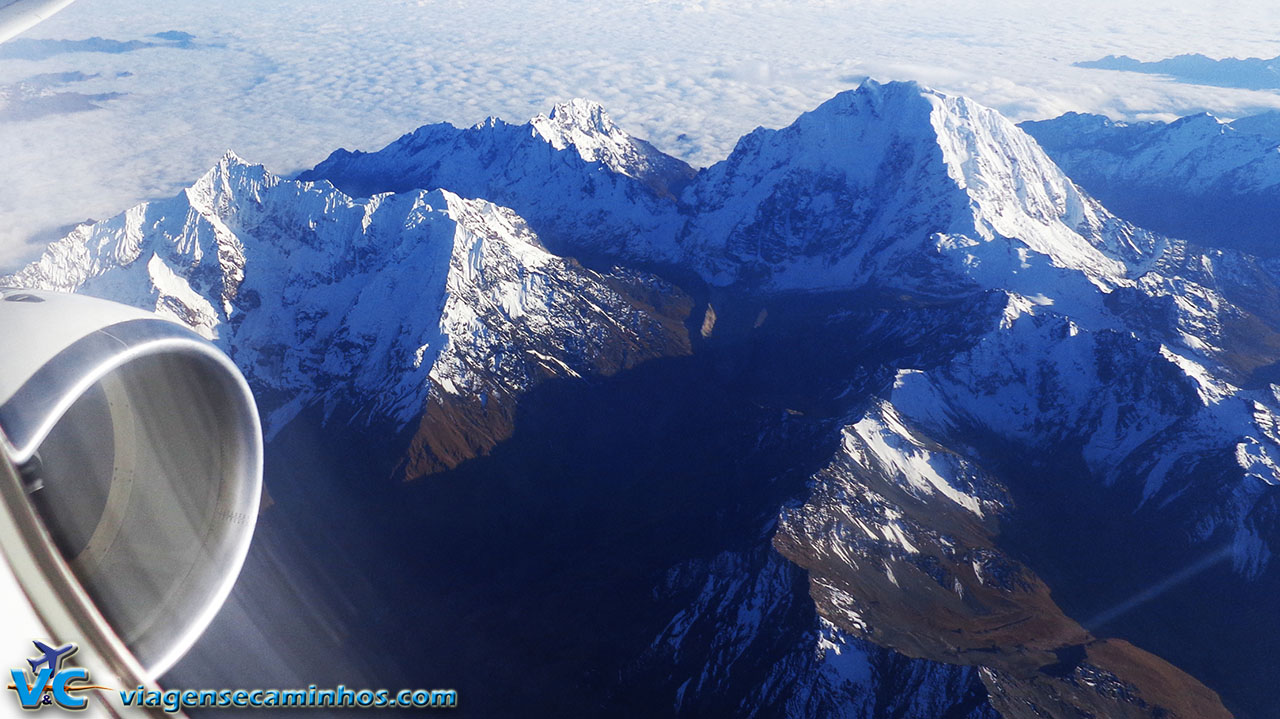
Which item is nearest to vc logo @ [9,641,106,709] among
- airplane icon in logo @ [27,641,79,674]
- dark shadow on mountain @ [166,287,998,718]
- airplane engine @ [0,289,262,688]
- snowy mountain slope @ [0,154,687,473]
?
airplane icon in logo @ [27,641,79,674]

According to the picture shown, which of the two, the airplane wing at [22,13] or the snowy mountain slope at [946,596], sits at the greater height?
the airplane wing at [22,13]

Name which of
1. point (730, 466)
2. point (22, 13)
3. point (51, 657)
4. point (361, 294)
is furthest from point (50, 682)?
point (361, 294)

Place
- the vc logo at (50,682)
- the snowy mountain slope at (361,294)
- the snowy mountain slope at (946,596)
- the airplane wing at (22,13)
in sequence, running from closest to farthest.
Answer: the vc logo at (50,682)
the airplane wing at (22,13)
the snowy mountain slope at (946,596)
the snowy mountain slope at (361,294)

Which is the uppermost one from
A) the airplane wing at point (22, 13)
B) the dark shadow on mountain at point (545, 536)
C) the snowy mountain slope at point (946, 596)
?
the airplane wing at point (22, 13)

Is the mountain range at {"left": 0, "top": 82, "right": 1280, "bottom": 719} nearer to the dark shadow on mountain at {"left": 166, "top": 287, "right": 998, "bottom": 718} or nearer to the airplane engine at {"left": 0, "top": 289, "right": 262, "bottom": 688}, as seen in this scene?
the dark shadow on mountain at {"left": 166, "top": 287, "right": 998, "bottom": 718}

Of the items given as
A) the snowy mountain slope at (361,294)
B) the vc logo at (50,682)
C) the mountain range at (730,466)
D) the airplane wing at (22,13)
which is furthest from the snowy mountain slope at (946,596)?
the airplane wing at (22,13)

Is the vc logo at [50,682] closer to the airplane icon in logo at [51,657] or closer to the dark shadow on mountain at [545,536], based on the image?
the airplane icon in logo at [51,657]

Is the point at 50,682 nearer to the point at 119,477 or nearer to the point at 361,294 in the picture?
the point at 119,477

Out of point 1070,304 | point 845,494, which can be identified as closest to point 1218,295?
point 1070,304
